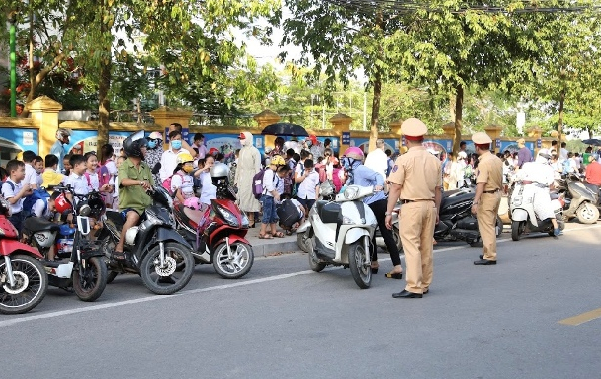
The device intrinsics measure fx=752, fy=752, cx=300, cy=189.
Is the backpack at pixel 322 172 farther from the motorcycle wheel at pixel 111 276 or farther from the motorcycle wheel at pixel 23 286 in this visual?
the motorcycle wheel at pixel 23 286

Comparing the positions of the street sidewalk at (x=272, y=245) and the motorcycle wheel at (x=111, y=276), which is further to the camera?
the street sidewalk at (x=272, y=245)

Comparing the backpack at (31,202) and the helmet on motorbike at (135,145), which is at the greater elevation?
the helmet on motorbike at (135,145)

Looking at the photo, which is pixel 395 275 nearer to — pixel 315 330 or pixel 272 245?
pixel 315 330

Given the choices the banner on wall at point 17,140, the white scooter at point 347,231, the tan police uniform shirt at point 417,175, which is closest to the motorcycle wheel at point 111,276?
the white scooter at point 347,231

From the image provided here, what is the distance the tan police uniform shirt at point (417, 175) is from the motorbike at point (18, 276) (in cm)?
366

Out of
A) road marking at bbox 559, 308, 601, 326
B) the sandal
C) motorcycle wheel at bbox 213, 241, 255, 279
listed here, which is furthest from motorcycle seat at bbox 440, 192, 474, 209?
road marking at bbox 559, 308, 601, 326

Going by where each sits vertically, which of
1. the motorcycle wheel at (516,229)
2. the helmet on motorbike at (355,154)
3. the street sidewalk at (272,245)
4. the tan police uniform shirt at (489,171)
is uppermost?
the helmet on motorbike at (355,154)

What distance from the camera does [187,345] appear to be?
5984mm

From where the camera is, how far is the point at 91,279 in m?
7.75

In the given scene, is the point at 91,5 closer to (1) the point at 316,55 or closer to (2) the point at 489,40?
(1) the point at 316,55

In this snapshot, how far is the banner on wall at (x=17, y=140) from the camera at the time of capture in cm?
1504

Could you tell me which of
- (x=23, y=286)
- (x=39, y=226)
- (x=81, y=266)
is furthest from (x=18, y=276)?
(x=39, y=226)

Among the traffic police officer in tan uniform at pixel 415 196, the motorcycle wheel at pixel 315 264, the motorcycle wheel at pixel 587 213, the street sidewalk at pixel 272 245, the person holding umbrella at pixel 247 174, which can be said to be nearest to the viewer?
the traffic police officer in tan uniform at pixel 415 196

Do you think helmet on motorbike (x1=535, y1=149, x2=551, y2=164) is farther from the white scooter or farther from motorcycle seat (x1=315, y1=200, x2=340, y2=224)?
motorcycle seat (x1=315, y1=200, x2=340, y2=224)
